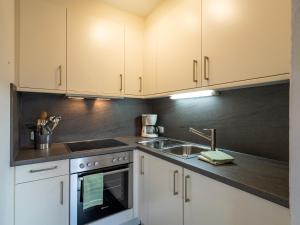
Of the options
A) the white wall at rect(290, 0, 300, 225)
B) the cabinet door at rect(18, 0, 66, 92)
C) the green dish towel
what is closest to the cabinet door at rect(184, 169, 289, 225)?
the white wall at rect(290, 0, 300, 225)

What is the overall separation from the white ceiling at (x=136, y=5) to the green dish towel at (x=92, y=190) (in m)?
1.69

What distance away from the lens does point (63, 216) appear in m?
1.37

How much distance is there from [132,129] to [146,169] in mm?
811

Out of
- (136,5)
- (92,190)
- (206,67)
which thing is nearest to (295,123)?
(206,67)

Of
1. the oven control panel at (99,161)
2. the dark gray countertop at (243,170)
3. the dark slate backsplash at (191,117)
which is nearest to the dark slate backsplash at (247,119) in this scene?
the dark slate backsplash at (191,117)

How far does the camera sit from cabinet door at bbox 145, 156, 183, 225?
1.21m

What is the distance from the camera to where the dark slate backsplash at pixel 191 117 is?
1.20 m

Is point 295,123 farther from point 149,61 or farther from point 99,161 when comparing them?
point 149,61

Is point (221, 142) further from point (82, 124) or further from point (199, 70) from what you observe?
point (82, 124)

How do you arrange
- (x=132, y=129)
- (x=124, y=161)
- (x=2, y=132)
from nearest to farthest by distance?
1. (x=2, y=132)
2. (x=124, y=161)
3. (x=132, y=129)

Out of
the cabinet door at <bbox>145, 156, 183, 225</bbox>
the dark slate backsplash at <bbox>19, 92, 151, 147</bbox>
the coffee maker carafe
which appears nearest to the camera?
the cabinet door at <bbox>145, 156, 183, 225</bbox>

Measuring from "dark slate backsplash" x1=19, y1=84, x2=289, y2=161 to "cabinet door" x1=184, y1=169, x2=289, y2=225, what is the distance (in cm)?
54

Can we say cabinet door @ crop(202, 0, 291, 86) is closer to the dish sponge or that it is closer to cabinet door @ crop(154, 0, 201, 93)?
cabinet door @ crop(154, 0, 201, 93)

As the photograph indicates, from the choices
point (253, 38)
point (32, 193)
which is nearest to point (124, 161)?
point (32, 193)
